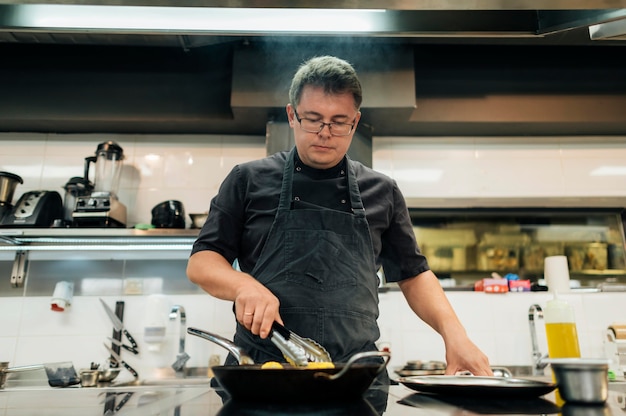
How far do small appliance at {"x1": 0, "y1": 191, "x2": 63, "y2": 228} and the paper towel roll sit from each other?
2.90 meters

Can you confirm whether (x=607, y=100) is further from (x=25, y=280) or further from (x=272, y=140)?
(x=25, y=280)

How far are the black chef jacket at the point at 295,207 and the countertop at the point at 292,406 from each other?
57 cm

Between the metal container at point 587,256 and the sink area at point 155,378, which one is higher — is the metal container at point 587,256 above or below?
above

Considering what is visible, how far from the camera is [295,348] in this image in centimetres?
92

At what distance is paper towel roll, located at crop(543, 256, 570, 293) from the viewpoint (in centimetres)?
282

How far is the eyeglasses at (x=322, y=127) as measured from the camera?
1.42 m

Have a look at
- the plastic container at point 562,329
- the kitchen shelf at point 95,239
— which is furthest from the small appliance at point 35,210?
the plastic container at point 562,329

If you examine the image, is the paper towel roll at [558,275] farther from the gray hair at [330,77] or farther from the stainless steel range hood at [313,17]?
the gray hair at [330,77]

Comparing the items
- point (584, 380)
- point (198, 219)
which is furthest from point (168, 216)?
point (584, 380)

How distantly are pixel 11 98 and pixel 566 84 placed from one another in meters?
3.43

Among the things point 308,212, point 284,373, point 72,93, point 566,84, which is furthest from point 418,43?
point 284,373

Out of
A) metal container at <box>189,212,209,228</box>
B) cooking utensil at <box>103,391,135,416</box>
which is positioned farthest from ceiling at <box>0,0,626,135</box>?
cooking utensil at <box>103,391,135,416</box>

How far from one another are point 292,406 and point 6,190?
8.95ft

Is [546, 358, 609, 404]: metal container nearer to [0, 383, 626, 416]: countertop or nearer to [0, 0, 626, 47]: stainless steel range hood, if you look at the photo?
[0, 383, 626, 416]: countertop
